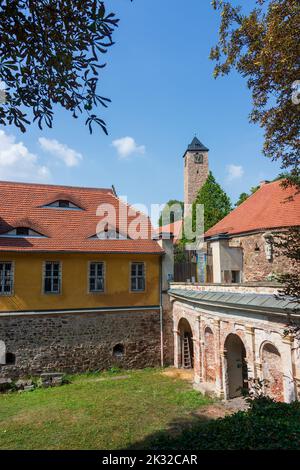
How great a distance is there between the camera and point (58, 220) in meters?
17.7

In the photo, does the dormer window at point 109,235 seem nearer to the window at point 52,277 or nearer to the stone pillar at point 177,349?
the window at point 52,277

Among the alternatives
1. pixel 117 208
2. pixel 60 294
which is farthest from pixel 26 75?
pixel 117 208

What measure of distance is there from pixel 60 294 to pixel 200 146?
38.2 meters

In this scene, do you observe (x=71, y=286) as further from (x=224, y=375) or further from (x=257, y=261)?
(x=257, y=261)

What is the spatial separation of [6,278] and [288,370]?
39.4 ft

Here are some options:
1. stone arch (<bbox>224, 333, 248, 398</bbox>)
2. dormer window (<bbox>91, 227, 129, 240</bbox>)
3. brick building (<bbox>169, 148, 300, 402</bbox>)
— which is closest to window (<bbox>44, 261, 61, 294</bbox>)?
dormer window (<bbox>91, 227, 129, 240</bbox>)

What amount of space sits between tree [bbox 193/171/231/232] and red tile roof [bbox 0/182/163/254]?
35.0 feet

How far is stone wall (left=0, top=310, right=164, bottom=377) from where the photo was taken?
15234mm

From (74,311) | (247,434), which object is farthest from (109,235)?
(247,434)

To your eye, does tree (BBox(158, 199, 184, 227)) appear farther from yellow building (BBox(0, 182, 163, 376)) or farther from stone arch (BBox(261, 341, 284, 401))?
stone arch (BBox(261, 341, 284, 401))

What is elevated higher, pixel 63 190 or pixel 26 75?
pixel 63 190
